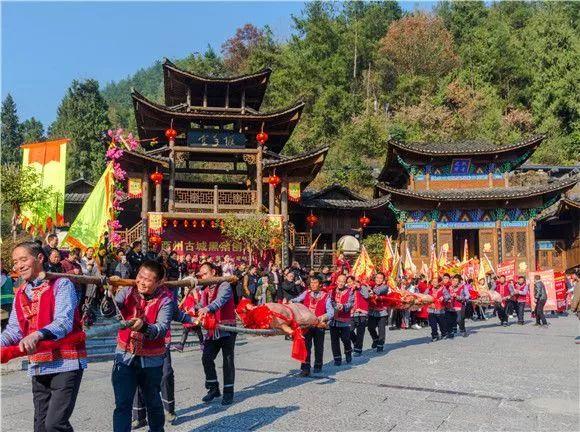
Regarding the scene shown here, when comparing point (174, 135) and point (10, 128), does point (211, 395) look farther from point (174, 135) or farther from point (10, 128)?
point (10, 128)

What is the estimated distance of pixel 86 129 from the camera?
47688 millimetres

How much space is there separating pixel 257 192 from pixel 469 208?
37.9 ft

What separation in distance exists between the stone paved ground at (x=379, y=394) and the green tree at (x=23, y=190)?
742 centimetres

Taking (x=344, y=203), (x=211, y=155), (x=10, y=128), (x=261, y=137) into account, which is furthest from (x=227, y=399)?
(x=10, y=128)

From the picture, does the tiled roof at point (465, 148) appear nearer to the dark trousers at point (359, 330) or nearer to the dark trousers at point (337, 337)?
the dark trousers at point (359, 330)

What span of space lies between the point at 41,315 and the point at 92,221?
313 inches

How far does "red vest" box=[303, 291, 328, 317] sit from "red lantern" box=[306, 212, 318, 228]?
18.5 meters

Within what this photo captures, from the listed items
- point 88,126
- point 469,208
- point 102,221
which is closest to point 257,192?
point 469,208

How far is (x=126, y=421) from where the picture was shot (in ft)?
16.1

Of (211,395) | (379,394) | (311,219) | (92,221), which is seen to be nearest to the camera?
(211,395)

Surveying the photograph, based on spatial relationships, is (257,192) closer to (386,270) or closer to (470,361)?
(386,270)

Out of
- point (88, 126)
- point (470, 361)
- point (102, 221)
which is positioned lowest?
point (470, 361)

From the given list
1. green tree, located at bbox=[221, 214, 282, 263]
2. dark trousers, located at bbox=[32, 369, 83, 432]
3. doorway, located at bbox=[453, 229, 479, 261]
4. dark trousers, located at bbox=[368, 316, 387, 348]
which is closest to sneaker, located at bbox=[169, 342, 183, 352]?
dark trousers, located at bbox=[368, 316, 387, 348]

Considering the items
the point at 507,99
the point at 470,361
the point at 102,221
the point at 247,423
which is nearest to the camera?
the point at 247,423
